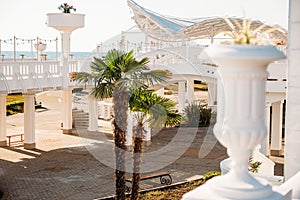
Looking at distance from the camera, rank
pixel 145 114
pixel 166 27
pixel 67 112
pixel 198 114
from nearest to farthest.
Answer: pixel 145 114 < pixel 67 112 < pixel 166 27 < pixel 198 114

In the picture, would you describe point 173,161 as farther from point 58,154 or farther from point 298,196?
point 298,196

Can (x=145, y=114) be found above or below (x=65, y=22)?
below

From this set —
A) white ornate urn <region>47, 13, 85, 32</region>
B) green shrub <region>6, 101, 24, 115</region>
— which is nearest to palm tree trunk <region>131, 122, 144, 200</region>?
white ornate urn <region>47, 13, 85, 32</region>

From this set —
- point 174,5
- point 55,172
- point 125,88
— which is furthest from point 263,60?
point 174,5

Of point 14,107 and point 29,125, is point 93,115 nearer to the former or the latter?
point 29,125

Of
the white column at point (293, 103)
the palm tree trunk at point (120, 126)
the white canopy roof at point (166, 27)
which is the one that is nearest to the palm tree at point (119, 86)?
the palm tree trunk at point (120, 126)

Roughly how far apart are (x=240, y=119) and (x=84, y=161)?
17.4 metres

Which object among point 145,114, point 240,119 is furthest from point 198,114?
point 240,119

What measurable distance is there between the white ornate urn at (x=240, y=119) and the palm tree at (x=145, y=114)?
9.05m

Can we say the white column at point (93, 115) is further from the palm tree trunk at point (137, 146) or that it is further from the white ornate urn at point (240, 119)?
the white ornate urn at point (240, 119)

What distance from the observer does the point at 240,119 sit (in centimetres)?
238

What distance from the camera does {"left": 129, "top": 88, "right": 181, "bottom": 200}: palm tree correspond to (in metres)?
11.6

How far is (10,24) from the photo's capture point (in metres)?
48.2

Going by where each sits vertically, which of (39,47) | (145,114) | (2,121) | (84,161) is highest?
(39,47)
